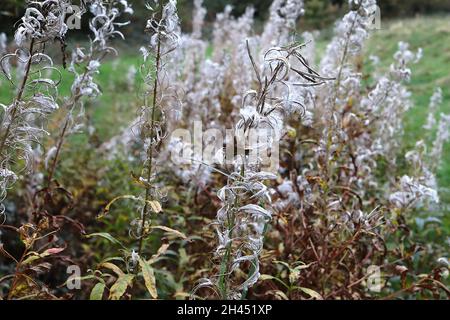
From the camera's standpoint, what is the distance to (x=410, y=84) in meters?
8.95

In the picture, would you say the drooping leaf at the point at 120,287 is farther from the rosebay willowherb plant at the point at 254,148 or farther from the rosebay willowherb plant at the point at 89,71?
the rosebay willowherb plant at the point at 89,71

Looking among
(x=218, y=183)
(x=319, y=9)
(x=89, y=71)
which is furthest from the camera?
(x=319, y=9)

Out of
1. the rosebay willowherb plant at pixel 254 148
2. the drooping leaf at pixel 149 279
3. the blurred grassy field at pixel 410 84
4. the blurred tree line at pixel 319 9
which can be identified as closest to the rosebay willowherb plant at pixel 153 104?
the drooping leaf at pixel 149 279

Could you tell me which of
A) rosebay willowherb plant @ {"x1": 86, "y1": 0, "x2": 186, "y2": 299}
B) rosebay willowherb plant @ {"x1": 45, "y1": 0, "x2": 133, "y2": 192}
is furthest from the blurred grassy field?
rosebay willowherb plant @ {"x1": 86, "y1": 0, "x2": 186, "y2": 299}

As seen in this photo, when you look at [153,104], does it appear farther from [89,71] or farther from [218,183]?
[218,183]

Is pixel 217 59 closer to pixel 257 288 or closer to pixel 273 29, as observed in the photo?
pixel 273 29

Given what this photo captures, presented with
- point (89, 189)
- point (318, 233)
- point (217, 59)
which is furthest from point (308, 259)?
point (217, 59)

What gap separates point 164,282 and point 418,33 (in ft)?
36.3

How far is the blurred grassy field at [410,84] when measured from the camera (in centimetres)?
605

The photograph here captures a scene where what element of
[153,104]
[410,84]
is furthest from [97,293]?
[410,84]

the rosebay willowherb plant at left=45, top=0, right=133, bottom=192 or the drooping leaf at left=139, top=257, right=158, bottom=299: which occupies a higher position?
the rosebay willowherb plant at left=45, top=0, right=133, bottom=192

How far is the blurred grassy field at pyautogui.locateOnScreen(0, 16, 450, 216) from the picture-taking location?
6.05 metres

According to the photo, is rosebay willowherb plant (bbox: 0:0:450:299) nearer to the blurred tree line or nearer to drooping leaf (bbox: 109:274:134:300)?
drooping leaf (bbox: 109:274:134:300)

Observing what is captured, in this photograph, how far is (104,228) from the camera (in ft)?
11.4
